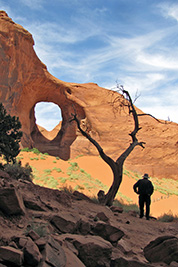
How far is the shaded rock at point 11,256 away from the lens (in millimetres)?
2408

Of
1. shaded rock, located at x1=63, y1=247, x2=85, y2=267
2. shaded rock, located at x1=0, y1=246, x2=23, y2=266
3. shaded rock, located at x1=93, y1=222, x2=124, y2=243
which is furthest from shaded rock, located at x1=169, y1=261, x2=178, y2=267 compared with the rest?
shaded rock, located at x1=0, y1=246, x2=23, y2=266

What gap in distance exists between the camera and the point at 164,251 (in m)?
3.58

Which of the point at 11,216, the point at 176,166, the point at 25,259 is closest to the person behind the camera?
the point at 25,259

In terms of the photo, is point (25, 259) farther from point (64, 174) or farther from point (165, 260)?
point (64, 174)

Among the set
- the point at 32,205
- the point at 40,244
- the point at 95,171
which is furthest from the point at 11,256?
the point at 95,171

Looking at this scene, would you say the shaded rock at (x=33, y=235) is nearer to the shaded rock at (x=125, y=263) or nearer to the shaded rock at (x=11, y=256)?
the shaded rock at (x=11, y=256)

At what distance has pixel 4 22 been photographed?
25.9 m

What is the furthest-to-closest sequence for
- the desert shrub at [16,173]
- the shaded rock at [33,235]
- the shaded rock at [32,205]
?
the desert shrub at [16,173] → the shaded rock at [32,205] → the shaded rock at [33,235]

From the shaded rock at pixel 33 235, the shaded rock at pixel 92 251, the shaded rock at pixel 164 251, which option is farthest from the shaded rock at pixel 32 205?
the shaded rock at pixel 164 251

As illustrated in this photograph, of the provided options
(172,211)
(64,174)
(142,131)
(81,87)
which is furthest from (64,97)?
(172,211)

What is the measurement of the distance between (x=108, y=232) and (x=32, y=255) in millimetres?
2158

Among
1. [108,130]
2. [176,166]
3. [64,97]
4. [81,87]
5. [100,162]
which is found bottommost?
[100,162]

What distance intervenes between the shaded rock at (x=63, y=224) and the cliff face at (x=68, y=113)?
78.6 feet

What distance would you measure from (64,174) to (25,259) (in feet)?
52.5
